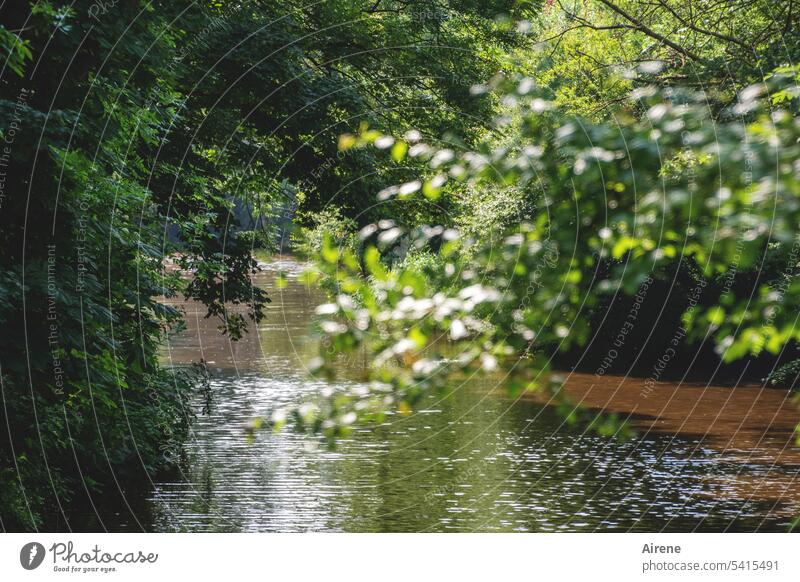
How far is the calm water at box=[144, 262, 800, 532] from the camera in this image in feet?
51.5

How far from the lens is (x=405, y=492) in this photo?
17281mm

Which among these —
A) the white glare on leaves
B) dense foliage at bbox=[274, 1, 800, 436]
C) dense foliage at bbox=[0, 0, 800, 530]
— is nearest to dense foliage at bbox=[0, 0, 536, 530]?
dense foliage at bbox=[0, 0, 800, 530]

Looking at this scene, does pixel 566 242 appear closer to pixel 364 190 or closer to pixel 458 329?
pixel 458 329

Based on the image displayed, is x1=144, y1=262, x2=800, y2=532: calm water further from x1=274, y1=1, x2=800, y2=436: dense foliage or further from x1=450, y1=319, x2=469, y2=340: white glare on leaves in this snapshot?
x1=450, y1=319, x2=469, y2=340: white glare on leaves

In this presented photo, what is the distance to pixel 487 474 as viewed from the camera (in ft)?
61.2

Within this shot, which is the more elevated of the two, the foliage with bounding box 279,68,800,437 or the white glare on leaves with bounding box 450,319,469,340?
the foliage with bounding box 279,68,800,437

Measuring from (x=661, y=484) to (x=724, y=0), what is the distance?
28.6 feet

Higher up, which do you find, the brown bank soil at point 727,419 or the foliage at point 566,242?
the foliage at point 566,242

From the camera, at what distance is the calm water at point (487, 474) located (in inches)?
618

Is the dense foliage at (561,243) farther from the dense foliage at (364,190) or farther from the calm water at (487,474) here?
the calm water at (487,474)

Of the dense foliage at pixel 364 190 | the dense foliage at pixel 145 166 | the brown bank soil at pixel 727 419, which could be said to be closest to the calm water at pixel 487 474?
the brown bank soil at pixel 727 419

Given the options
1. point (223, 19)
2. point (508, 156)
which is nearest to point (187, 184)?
point (223, 19)

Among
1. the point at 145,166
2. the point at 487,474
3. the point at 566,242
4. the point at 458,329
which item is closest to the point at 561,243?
the point at 566,242

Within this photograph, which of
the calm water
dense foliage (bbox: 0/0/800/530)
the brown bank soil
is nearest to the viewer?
dense foliage (bbox: 0/0/800/530)
